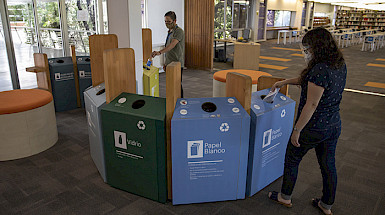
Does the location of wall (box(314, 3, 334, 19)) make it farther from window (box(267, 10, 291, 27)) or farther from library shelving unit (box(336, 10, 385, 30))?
window (box(267, 10, 291, 27))

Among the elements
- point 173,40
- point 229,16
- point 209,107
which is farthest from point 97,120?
point 229,16

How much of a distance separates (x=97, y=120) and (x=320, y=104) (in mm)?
1764

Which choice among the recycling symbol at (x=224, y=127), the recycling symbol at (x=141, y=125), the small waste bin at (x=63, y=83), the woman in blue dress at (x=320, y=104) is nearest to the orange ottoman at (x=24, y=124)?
the small waste bin at (x=63, y=83)

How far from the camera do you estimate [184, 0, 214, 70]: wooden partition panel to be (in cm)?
816

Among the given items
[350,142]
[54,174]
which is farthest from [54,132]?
[350,142]

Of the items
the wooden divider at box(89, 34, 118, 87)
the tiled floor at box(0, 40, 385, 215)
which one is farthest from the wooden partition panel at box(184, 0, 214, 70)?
the wooden divider at box(89, 34, 118, 87)

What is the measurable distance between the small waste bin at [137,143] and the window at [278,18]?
17.3 m

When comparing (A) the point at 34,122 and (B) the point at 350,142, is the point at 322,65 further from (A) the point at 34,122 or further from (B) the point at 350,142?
(A) the point at 34,122

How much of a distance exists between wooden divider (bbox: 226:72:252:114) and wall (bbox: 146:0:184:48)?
5.65m

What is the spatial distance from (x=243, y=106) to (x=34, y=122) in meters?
2.36

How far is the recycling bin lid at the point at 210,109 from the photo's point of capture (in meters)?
2.14

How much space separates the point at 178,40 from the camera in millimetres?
4242

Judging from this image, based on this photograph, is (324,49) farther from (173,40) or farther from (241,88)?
(173,40)

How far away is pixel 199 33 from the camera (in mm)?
8469
